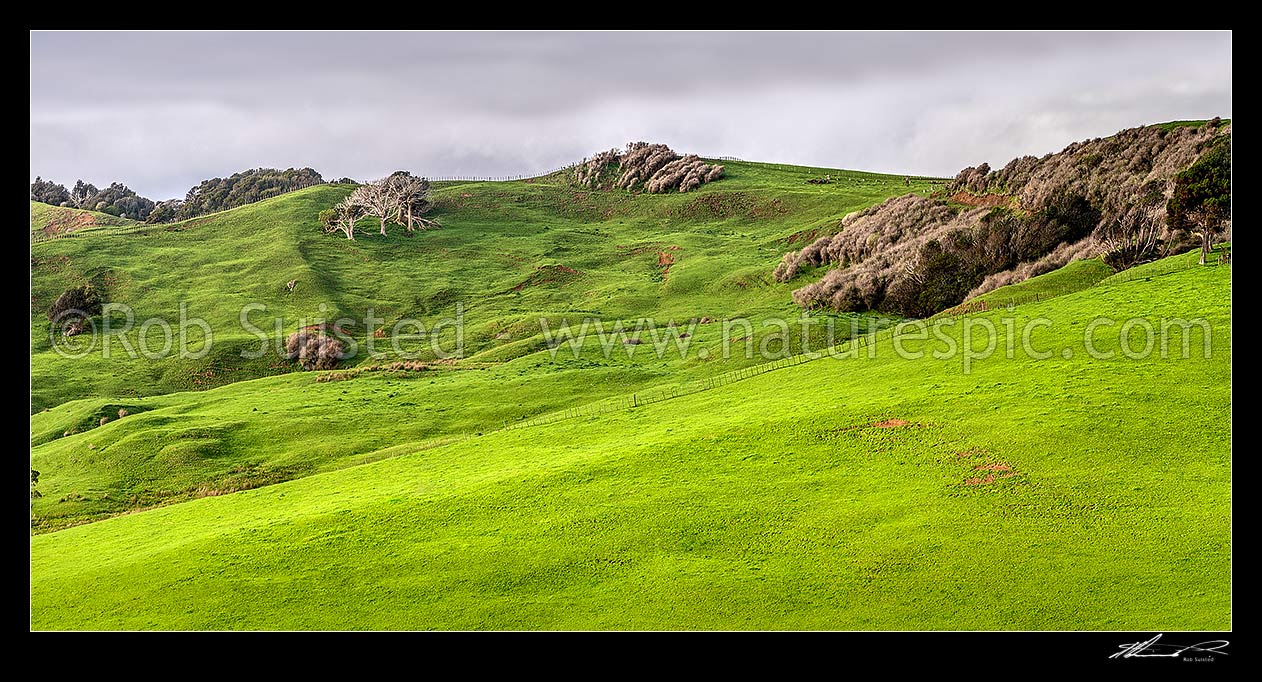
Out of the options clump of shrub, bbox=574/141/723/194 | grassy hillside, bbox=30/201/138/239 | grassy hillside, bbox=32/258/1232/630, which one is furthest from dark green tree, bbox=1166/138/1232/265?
A: grassy hillside, bbox=30/201/138/239

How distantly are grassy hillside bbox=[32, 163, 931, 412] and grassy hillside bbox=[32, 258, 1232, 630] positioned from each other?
3253cm

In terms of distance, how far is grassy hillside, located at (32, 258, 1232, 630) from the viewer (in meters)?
21.2

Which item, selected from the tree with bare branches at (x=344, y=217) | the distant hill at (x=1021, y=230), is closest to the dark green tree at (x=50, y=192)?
the tree with bare branches at (x=344, y=217)

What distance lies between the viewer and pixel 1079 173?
65.8 meters

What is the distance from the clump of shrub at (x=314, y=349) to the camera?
65312 millimetres

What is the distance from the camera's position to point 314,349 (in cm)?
6694

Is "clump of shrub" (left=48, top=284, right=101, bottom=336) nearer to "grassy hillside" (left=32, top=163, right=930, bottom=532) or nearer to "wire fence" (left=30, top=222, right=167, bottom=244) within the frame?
"grassy hillside" (left=32, top=163, right=930, bottom=532)

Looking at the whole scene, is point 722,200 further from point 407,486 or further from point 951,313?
point 407,486

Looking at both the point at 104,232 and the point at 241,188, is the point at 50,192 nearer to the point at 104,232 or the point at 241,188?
the point at 241,188

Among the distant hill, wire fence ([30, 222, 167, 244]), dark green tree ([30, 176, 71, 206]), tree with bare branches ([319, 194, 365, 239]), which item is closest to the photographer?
the distant hill

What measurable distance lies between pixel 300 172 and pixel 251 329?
85.9 m

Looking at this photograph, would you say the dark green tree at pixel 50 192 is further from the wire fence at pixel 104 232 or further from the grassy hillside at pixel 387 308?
the grassy hillside at pixel 387 308
